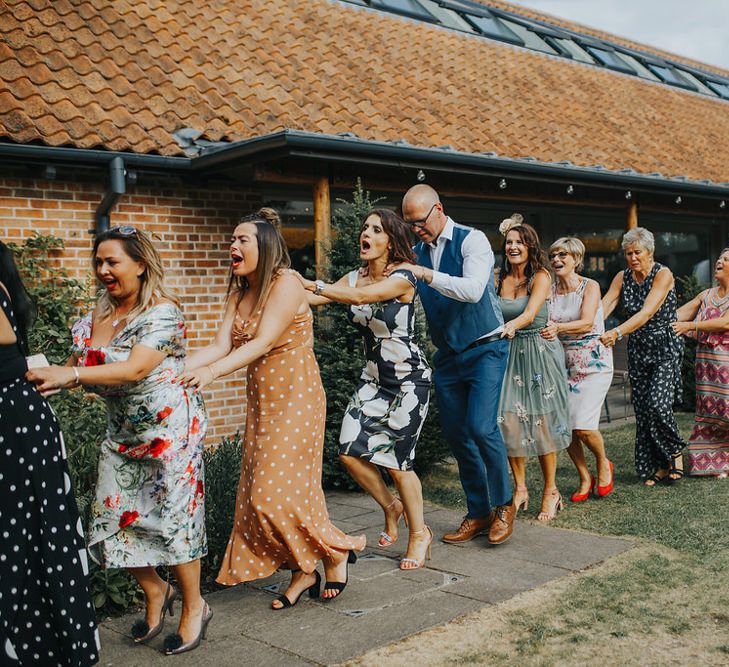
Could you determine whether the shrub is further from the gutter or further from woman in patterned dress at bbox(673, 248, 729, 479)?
woman in patterned dress at bbox(673, 248, 729, 479)

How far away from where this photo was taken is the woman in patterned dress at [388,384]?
4449mm

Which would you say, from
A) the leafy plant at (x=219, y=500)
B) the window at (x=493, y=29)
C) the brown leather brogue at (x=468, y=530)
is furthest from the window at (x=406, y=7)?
the brown leather brogue at (x=468, y=530)

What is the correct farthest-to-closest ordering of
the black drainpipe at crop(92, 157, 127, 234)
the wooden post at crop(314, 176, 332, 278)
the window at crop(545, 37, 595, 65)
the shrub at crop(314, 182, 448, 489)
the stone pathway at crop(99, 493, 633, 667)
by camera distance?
1. the window at crop(545, 37, 595, 65)
2. the wooden post at crop(314, 176, 332, 278)
3. the black drainpipe at crop(92, 157, 127, 234)
4. the shrub at crop(314, 182, 448, 489)
5. the stone pathway at crop(99, 493, 633, 667)

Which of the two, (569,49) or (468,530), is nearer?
(468,530)

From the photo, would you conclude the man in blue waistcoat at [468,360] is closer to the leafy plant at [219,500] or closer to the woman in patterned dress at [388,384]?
the woman in patterned dress at [388,384]

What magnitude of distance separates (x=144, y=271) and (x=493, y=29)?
39.5 ft

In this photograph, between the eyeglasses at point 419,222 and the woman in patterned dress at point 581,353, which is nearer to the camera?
the eyeglasses at point 419,222

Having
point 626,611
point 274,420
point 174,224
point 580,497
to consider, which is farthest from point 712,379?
point 174,224

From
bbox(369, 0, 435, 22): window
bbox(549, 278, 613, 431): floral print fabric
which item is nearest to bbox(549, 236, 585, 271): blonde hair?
bbox(549, 278, 613, 431): floral print fabric

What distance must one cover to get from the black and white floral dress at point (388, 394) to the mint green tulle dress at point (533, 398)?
1.27 m

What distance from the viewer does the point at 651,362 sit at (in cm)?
666

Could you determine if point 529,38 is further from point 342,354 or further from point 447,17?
point 342,354

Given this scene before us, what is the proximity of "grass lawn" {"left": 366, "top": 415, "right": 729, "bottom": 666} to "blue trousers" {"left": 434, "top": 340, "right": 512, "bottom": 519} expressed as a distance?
2.50ft

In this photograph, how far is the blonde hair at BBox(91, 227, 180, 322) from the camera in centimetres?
343
